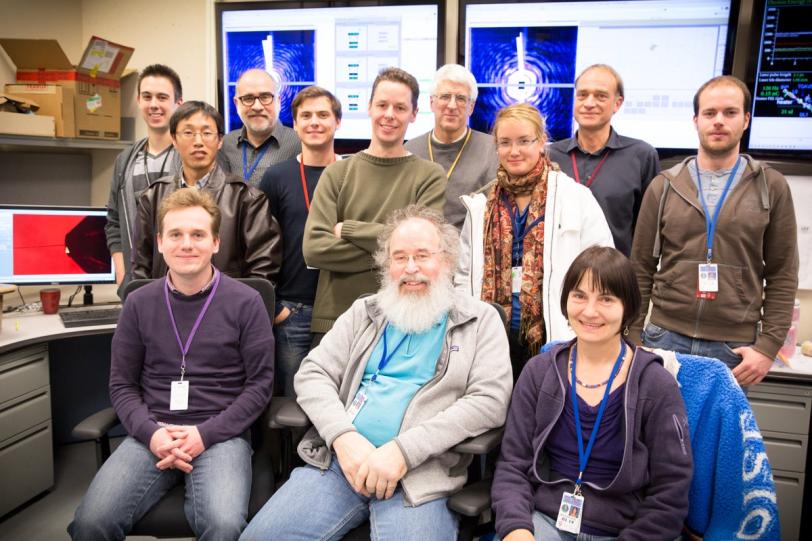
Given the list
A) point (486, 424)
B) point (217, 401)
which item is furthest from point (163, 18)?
point (486, 424)

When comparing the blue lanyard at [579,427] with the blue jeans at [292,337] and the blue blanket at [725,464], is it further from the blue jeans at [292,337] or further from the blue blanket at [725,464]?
the blue jeans at [292,337]

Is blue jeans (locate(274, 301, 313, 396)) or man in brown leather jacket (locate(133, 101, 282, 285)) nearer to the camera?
man in brown leather jacket (locate(133, 101, 282, 285))

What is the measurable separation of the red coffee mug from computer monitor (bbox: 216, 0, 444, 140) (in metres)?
1.39

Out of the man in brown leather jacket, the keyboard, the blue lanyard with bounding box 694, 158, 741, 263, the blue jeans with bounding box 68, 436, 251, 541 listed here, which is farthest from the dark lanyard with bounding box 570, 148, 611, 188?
the keyboard

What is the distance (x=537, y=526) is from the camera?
4.96 ft

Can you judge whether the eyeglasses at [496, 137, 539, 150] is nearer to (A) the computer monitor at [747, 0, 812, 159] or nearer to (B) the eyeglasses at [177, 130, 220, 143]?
(B) the eyeglasses at [177, 130, 220, 143]

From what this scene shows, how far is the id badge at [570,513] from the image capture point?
4.86 feet

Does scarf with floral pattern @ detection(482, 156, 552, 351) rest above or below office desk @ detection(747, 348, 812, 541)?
above

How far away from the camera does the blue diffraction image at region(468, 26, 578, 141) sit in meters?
3.20

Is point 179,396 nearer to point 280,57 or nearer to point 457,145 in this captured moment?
point 457,145

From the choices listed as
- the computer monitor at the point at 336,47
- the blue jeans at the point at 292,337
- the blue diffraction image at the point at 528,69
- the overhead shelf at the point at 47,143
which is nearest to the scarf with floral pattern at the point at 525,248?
the blue jeans at the point at 292,337

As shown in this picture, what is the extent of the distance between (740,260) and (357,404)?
4.65 feet

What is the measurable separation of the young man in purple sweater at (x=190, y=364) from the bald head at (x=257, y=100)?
93 cm

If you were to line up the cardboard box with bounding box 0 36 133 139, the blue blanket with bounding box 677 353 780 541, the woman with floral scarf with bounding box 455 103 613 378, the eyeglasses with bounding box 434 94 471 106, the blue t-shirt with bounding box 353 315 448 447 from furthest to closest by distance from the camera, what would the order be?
the cardboard box with bounding box 0 36 133 139, the eyeglasses with bounding box 434 94 471 106, the woman with floral scarf with bounding box 455 103 613 378, the blue t-shirt with bounding box 353 315 448 447, the blue blanket with bounding box 677 353 780 541
